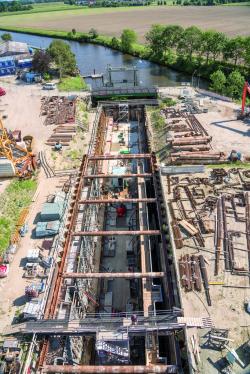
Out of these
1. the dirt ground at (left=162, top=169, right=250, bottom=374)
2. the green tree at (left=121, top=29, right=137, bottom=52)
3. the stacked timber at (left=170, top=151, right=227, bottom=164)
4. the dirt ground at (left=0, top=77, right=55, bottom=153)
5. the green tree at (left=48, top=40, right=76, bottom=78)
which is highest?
the green tree at (left=121, top=29, right=137, bottom=52)

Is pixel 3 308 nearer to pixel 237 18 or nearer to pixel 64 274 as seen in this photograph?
pixel 64 274

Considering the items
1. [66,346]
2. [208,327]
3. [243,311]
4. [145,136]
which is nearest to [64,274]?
[66,346]

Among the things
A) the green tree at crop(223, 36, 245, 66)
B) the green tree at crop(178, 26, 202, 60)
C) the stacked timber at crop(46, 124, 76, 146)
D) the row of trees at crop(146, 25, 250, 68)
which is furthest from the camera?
the green tree at crop(178, 26, 202, 60)

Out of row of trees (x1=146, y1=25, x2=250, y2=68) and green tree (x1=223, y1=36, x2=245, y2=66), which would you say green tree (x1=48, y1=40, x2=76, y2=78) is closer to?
row of trees (x1=146, y1=25, x2=250, y2=68)

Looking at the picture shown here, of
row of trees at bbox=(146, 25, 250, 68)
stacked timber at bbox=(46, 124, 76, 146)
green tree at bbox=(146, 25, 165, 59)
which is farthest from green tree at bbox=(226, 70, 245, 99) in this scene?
green tree at bbox=(146, 25, 165, 59)

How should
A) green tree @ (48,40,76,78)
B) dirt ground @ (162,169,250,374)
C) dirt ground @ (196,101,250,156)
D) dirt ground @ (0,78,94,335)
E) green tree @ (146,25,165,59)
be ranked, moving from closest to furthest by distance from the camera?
dirt ground @ (162,169,250,374), dirt ground @ (0,78,94,335), dirt ground @ (196,101,250,156), green tree @ (48,40,76,78), green tree @ (146,25,165,59)

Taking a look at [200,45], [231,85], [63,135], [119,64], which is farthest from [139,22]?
[63,135]
